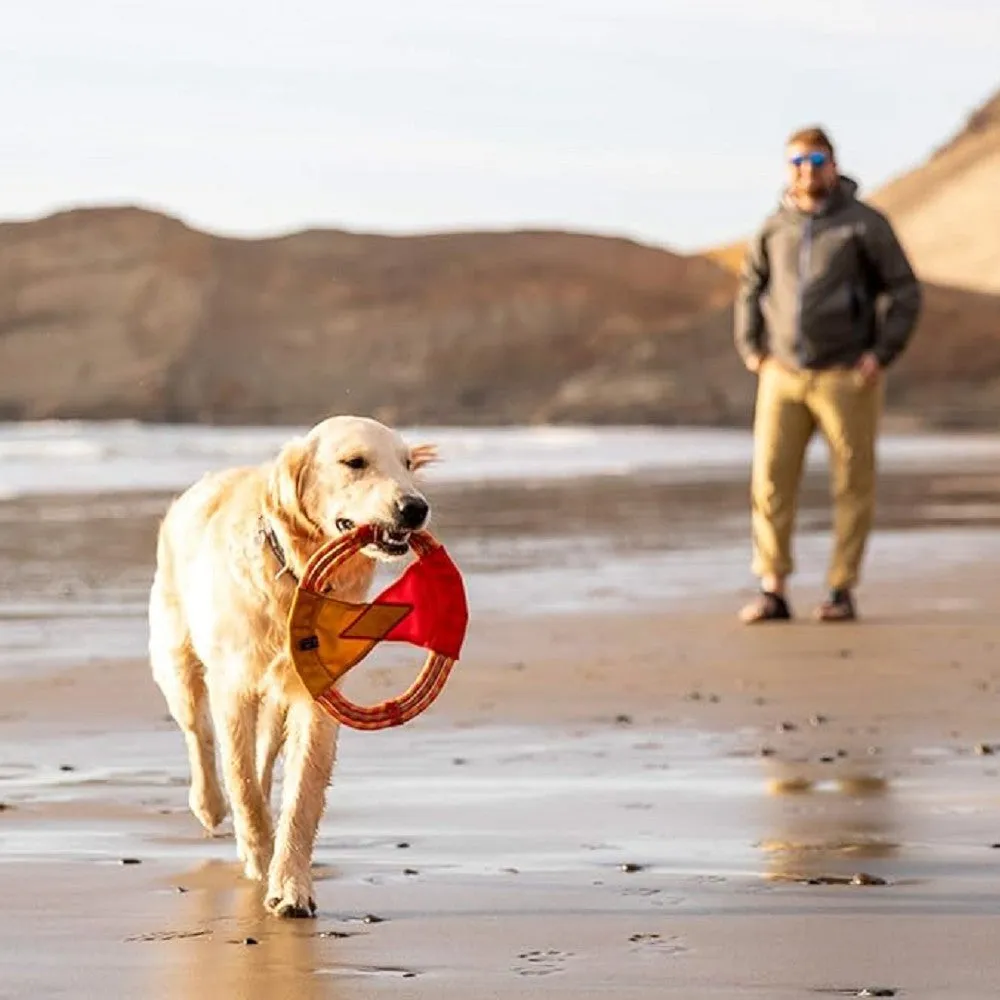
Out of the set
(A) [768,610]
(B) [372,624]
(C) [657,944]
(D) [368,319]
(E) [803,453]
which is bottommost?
(D) [368,319]

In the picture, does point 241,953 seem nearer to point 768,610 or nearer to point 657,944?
point 657,944

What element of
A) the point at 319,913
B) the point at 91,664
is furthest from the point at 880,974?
the point at 91,664

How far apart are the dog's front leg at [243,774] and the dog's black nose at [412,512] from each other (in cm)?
67

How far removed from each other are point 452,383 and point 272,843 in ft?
259

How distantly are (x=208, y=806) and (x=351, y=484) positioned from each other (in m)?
1.16

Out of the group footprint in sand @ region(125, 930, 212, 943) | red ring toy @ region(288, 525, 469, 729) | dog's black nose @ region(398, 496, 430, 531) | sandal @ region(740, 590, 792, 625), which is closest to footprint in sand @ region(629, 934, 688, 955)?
footprint in sand @ region(125, 930, 212, 943)

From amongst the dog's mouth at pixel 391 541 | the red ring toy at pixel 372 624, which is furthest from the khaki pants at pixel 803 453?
the dog's mouth at pixel 391 541

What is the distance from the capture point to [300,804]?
20.0 ft

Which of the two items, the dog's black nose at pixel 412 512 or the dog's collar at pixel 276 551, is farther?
the dog's collar at pixel 276 551

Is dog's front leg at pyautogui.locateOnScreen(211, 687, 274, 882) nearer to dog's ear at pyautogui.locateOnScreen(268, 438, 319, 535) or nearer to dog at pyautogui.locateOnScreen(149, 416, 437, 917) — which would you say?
dog at pyautogui.locateOnScreen(149, 416, 437, 917)

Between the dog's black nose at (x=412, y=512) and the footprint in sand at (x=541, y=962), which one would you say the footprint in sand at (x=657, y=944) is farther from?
the dog's black nose at (x=412, y=512)

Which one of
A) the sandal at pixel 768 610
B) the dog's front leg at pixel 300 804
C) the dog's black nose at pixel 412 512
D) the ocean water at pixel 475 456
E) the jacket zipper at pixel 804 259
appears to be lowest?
the ocean water at pixel 475 456

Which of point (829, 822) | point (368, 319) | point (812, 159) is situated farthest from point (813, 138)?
point (368, 319)

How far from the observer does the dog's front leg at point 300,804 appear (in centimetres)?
569
